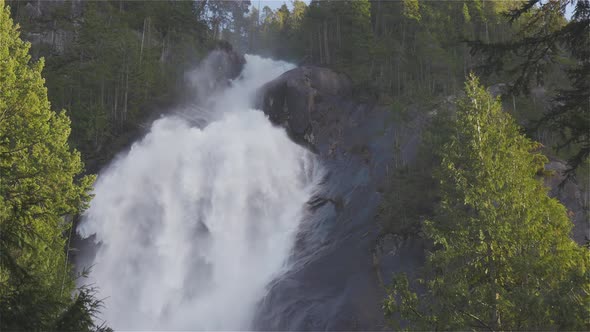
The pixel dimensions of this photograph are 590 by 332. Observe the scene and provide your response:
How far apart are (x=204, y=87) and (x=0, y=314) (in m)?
45.7

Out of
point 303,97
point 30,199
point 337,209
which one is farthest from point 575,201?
point 303,97

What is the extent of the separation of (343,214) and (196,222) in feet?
27.9

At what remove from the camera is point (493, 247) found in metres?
10.2

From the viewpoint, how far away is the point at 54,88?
36.8 metres

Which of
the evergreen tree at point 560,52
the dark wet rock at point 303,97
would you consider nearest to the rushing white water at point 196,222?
the dark wet rock at point 303,97

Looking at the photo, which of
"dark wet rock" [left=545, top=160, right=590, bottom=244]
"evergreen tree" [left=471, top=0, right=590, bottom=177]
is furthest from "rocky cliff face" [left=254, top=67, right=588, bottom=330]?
"evergreen tree" [left=471, top=0, right=590, bottom=177]

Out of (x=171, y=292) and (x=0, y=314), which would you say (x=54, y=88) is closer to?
(x=171, y=292)

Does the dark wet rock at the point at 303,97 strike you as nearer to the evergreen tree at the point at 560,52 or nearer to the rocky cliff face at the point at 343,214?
the rocky cliff face at the point at 343,214

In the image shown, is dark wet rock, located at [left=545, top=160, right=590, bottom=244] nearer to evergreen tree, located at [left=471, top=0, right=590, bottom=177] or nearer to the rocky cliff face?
the rocky cliff face

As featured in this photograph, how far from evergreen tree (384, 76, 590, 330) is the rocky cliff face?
5687mm

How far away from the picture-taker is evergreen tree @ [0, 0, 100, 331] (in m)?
6.02

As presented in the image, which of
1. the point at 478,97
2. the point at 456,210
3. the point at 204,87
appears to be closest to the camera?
the point at 456,210

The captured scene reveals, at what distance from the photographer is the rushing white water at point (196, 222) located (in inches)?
925

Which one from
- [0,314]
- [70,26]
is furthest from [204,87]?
[0,314]
